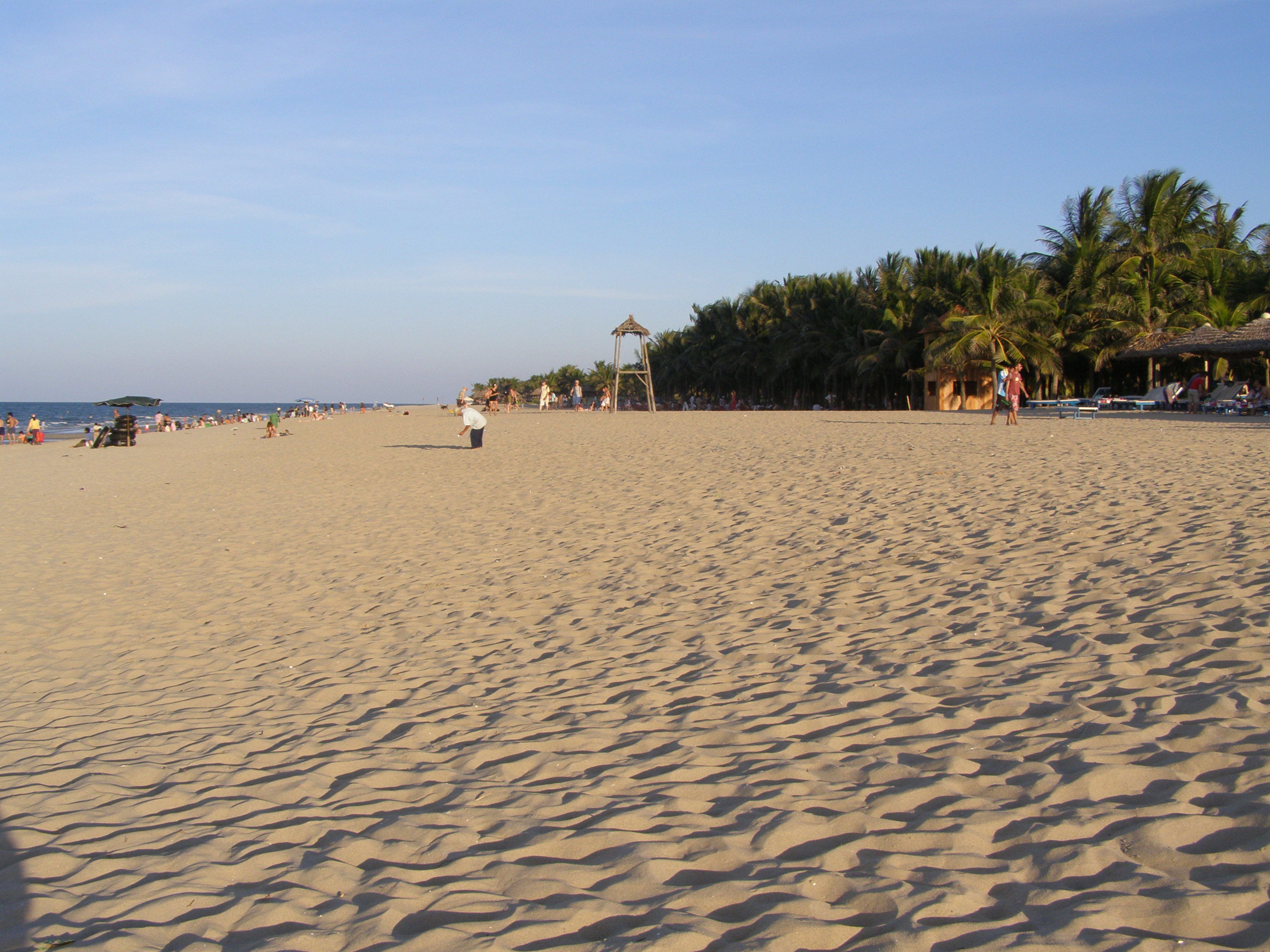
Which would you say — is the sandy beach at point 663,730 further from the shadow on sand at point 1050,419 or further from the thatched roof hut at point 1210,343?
the thatched roof hut at point 1210,343

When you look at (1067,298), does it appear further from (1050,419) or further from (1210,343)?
(1050,419)

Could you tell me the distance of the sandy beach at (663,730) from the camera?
8.51ft

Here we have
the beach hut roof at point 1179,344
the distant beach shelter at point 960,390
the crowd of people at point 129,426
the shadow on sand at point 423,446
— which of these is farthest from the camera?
the distant beach shelter at point 960,390

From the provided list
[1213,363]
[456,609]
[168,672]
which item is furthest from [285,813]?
[1213,363]

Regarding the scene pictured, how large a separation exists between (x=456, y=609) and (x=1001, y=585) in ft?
12.2

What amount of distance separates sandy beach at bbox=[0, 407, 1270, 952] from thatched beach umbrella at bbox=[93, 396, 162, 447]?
2386 centimetres

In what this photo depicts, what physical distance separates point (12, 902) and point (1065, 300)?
131 ft

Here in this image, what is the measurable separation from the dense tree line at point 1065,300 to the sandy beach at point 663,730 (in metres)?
28.1

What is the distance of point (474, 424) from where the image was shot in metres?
18.4

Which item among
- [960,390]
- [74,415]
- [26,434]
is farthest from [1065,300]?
[74,415]

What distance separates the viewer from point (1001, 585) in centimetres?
596

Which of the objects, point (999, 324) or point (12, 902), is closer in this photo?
point (12, 902)

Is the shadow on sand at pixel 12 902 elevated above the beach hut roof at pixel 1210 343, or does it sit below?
below

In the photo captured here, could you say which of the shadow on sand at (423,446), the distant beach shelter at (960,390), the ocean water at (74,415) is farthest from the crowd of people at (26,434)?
the distant beach shelter at (960,390)
